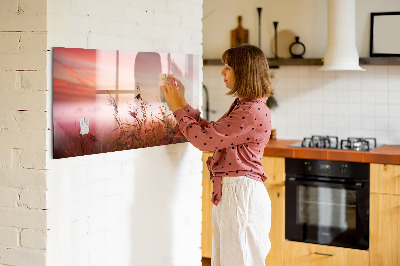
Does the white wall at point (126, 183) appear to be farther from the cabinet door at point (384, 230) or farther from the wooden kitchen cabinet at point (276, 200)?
the cabinet door at point (384, 230)

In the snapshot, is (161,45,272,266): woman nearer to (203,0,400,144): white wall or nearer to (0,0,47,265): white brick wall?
(0,0,47,265): white brick wall

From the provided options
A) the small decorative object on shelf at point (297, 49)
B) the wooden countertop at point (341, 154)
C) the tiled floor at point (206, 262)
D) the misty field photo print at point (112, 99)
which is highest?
the small decorative object on shelf at point (297, 49)

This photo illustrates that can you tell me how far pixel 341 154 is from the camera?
419 centimetres

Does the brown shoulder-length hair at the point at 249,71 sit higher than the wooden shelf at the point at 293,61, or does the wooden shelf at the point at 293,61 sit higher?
the wooden shelf at the point at 293,61

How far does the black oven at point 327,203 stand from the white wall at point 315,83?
69 centimetres

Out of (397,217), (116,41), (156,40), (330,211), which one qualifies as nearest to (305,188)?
(330,211)

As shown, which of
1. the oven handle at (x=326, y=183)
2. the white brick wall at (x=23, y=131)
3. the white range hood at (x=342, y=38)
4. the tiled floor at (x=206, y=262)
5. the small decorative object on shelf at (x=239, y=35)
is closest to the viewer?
the white brick wall at (x=23, y=131)

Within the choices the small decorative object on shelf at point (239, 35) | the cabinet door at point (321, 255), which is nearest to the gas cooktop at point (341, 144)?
the cabinet door at point (321, 255)

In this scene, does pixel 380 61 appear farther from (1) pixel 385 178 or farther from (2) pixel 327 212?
(2) pixel 327 212

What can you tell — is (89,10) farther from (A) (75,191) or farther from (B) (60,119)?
(A) (75,191)

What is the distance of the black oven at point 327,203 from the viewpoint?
13.7 feet

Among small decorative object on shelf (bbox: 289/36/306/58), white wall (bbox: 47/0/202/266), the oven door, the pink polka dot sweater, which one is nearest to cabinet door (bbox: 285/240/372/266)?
the oven door

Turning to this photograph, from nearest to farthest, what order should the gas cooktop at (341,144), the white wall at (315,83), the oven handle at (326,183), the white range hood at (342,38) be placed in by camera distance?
1. the oven handle at (326,183)
2. the gas cooktop at (341,144)
3. the white range hood at (342,38)
4. the white wall at (315,83)

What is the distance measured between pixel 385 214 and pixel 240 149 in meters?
1.70
